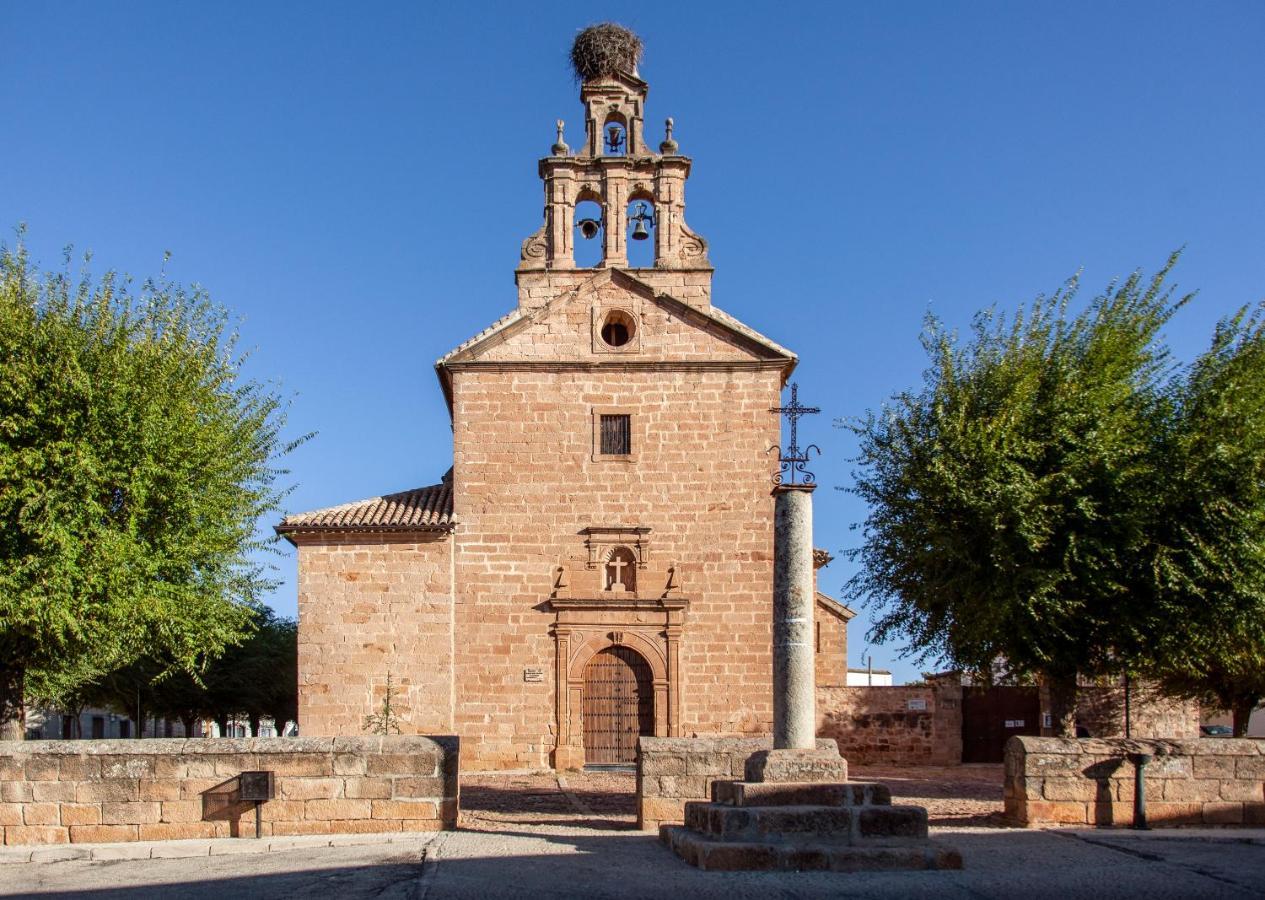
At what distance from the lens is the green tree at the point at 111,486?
1471 cm

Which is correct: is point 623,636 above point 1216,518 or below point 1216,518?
below

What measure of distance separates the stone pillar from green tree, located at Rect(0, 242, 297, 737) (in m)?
7.77

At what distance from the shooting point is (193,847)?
1148cm

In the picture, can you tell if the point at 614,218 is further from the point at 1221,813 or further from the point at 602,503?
the point at 1221,813

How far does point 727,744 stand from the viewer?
499 inches

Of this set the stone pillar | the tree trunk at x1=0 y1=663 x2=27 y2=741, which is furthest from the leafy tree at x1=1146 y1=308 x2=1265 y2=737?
the tree trunk at x1=0 y1=663 x2=27 y2=741

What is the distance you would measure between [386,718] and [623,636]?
415 centimetres

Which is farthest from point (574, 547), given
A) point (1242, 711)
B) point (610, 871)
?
point (1242, 711)

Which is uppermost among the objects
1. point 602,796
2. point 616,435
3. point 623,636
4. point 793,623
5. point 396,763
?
point 616,435

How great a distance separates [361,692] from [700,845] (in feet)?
37.7

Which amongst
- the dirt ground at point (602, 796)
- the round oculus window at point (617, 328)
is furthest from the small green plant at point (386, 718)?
the round oculus window at point (617, 328)

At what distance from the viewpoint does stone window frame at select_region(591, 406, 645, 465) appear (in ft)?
Answer: 71.1

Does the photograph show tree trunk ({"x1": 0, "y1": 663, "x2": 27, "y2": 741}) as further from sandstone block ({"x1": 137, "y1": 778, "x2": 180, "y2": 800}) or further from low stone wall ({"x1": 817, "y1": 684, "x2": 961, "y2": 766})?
low stone wall ({"x1": 817, "y1": 684, "x2": 961, "y2": 766})

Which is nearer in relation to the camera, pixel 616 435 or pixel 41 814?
pixel 41 814
